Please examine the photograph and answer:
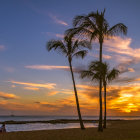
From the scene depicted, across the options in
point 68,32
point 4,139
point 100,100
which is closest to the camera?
point 4,139

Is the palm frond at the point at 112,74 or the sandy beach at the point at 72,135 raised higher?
the palm frond at the point at 112,74

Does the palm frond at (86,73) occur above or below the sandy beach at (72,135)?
above

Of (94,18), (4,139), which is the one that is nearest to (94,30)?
(94,18)

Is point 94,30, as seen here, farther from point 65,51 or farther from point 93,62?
point 65,51

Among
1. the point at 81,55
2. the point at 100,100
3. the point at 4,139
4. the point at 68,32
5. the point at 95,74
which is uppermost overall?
the point at 68,32

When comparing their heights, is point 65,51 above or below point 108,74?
Answer: above

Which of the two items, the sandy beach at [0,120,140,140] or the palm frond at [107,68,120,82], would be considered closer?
the sandy beach at [0,120,140,140]

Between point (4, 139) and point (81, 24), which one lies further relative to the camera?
point (81, 24)

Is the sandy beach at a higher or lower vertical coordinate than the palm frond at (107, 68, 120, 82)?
lower

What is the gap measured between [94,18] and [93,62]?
4630 mm

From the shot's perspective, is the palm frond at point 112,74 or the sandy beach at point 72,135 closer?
the sandy beach at point 72,135

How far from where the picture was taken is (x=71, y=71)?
25.0 metres

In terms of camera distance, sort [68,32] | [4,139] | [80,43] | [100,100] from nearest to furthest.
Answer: [4,139] → [100,100] → [68,32] → [80,43]

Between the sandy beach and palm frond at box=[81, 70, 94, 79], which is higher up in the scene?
palm frond at box=[81, 70, 94, 79]
